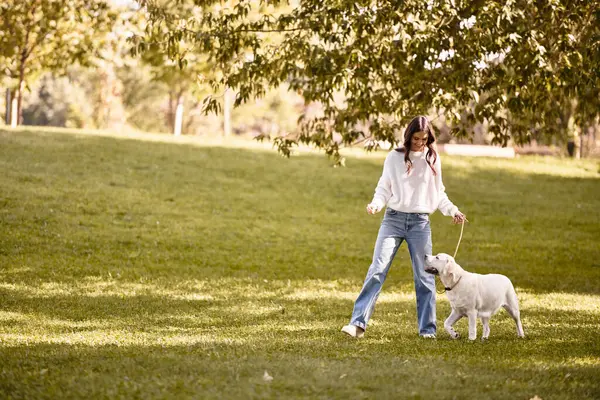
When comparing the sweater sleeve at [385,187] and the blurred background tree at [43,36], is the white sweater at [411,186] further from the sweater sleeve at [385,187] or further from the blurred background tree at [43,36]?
the blurred background tree at [43,36]

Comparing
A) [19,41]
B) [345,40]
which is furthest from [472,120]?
[19,41]

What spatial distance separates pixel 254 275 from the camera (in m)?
14.5

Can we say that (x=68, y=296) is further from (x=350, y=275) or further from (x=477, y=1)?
(x=477, y=1)

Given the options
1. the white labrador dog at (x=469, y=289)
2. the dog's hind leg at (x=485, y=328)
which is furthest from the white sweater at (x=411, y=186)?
the dog's hind leg at (x=485, y=328)

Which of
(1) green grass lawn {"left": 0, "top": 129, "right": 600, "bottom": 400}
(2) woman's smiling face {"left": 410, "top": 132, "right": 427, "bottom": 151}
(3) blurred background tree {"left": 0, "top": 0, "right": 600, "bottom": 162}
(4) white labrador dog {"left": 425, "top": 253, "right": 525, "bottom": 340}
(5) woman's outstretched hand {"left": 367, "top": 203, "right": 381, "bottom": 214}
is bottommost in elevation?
(1) green grass lawn {"left": 0, "top": 129, "right": 600, "bottom": 400}

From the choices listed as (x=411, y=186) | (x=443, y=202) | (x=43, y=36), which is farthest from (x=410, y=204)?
(x=43, y=36)

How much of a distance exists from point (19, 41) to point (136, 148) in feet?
21.4

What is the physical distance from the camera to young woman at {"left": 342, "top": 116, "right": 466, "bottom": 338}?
779cm

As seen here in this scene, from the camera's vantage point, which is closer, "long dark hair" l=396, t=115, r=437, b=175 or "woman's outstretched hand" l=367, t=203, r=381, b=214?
"woman's outstretched hand" l=367, t=203, r=381, b=214

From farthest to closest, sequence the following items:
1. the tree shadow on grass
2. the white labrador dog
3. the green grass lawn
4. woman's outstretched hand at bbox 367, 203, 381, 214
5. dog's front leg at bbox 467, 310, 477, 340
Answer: the tree shadow on grass, dog's front leg at bbox 467, 310, 477, 340, the white labrador dog, woman's outstretched hand at bbox 367, 203, 381, 214, the green grass lawn

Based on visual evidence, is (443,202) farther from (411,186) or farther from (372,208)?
(372,208)

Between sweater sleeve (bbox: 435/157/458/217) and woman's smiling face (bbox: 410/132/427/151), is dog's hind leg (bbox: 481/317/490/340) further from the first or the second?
woman's smiling face (bbox: 410/132/427/151)

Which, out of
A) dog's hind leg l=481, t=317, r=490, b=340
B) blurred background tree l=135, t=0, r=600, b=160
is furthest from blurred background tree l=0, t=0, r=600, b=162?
dog's hind leg l=481, t=317, r=490, b=340

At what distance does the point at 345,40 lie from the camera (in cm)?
1116
